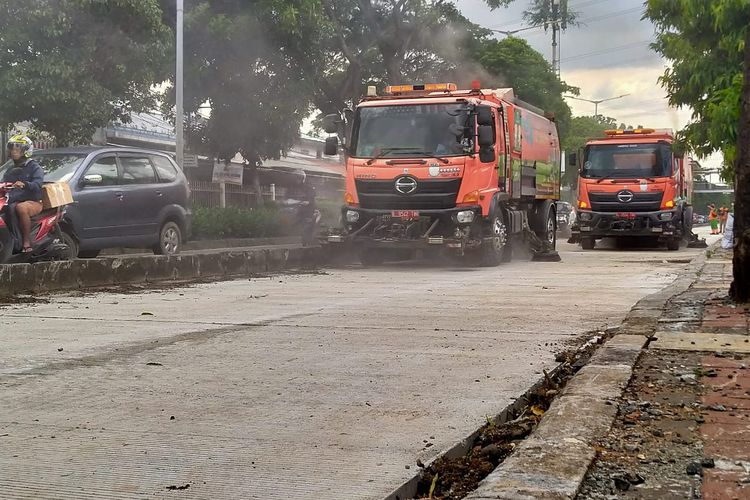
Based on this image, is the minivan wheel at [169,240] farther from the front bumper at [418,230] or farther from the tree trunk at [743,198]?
the tree trunk at [743,198]

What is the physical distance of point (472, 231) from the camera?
15.2 m

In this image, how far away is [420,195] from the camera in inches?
589

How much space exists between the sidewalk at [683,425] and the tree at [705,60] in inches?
143

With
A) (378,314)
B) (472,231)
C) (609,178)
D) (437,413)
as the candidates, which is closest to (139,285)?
(378,314)

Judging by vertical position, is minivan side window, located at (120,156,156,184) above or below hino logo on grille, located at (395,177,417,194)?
above

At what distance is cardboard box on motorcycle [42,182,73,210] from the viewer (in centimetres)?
1115

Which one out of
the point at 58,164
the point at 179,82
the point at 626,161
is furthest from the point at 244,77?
the point at 58,164

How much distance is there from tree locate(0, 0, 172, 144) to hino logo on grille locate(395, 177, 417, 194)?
355 inches

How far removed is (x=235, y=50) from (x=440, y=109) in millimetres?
13226

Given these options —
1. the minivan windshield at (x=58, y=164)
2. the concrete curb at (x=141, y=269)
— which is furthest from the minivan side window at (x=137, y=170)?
the concrete curb at (x=141, y=269)

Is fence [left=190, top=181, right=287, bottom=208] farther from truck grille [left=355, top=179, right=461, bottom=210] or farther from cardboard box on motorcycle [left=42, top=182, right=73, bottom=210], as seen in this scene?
cardboard box on motorcycle [left=42, top=182, right=73, bottom=210]

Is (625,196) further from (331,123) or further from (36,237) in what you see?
(36,237)

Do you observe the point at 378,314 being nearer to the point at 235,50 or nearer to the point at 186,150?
the point at 235,50

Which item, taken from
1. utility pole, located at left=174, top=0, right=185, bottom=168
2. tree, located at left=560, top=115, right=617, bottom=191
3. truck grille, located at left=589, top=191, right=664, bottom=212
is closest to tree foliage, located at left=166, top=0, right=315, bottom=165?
utility pole, located at left=174, top=0, right=185, bottom=168
